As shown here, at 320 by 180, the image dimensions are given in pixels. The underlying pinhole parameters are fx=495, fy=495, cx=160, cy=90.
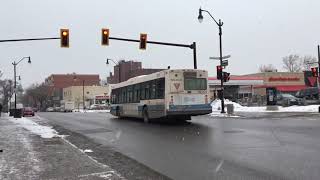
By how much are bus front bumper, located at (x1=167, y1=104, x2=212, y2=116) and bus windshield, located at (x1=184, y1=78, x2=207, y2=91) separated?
102cm

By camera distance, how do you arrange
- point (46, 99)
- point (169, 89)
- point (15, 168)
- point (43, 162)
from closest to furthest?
point (15, 168)
point (43, 162)
point (169, 89)
point (46, 99)

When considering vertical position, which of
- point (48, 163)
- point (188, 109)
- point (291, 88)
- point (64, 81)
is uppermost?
point (64, 81)

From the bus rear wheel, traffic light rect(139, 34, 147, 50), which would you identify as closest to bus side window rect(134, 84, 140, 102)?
the bus rear wheel

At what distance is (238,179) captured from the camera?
9.05 meters

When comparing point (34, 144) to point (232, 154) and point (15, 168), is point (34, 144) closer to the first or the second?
point (15, 168)

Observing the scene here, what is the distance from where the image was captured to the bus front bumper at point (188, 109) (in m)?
26.2

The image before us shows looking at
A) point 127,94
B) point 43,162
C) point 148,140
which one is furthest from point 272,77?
point 43,162

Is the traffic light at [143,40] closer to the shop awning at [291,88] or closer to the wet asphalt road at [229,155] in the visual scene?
the wet asphalt road at [229,155]

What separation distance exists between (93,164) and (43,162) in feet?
4.39

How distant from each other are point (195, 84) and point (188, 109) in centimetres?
159

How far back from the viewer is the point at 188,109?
2653 centimetres

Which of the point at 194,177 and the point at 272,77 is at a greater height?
the point at 272,77

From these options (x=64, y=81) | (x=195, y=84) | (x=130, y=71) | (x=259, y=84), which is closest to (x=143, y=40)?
(x=195, y=84)

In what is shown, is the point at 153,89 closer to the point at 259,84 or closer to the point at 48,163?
the point at 48,163
